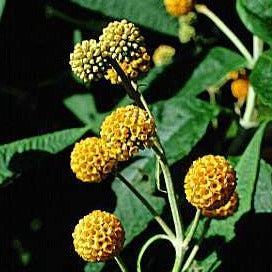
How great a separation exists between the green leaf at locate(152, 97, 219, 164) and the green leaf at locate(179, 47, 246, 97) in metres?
0.04

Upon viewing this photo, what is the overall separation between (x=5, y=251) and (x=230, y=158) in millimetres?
619

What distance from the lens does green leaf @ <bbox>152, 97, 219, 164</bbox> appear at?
2080mm

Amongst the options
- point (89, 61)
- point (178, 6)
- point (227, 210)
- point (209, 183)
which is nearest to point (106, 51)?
point (89, 61)

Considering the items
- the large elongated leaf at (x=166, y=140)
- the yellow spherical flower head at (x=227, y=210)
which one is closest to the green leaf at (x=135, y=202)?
the large elongated leaf at (x=166, y=140)

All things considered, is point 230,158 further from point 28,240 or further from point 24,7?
point 24,7

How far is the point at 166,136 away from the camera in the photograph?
6.84 feet

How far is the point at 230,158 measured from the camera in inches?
80.4

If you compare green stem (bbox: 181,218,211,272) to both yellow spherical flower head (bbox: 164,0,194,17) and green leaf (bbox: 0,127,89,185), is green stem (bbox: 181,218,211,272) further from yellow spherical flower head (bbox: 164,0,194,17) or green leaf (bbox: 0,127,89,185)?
yellow spherical flower head (bbox: 164,0,194,17)

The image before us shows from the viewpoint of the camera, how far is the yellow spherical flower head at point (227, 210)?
176 centimetres

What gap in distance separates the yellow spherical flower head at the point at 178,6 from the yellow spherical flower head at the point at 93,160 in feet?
1.86

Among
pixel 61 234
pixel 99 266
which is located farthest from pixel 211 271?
pixel 61 234

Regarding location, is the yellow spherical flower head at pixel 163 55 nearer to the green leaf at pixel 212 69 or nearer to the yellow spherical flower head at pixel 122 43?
the green leaf at pixel 212 69

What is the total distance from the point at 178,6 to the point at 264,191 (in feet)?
1.64

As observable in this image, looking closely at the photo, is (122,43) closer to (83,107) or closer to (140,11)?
(140,11)
